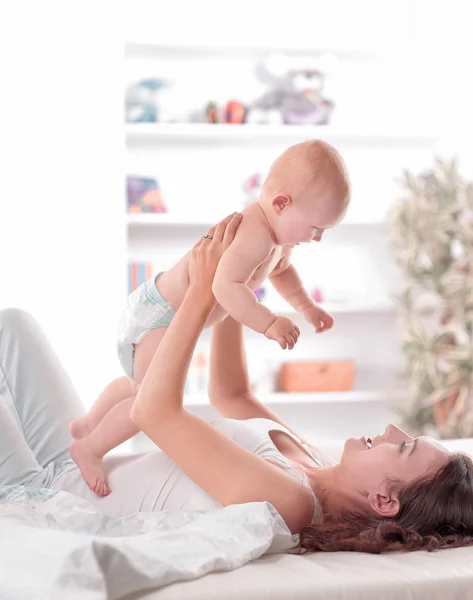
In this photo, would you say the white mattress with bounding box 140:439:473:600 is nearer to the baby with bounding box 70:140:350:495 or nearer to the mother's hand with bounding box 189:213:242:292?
the baby with bounding box 70:140:350:495

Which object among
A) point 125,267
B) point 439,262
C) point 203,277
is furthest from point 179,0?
point 203,277

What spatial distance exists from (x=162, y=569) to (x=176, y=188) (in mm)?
3209

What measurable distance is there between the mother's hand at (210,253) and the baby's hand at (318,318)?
33cm

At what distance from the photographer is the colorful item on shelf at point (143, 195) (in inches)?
160

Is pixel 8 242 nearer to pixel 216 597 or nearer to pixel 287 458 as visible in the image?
pixel 287 458

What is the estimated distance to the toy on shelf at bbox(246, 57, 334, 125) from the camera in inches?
164

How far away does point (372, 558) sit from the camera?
136cm

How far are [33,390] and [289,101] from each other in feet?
8.21

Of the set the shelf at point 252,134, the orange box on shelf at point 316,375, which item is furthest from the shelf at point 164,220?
the orange box on shelf at point 316,375

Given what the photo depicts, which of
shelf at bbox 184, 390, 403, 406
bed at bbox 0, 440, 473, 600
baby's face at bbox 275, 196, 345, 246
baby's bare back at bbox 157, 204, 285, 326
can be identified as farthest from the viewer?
shelf at bbox 184, 390, 403, 406

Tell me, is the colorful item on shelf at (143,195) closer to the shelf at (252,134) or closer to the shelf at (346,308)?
the shelf at (252,134)

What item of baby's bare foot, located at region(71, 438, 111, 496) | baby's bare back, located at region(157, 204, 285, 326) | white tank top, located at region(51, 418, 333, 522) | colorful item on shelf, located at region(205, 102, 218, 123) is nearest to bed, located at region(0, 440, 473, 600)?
white tank top, located at region(51, 418, 333, 522)

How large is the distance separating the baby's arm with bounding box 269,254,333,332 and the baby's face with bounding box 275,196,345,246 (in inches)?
10.4

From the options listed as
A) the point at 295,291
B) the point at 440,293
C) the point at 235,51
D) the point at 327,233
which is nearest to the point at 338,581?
the point at 295,291
